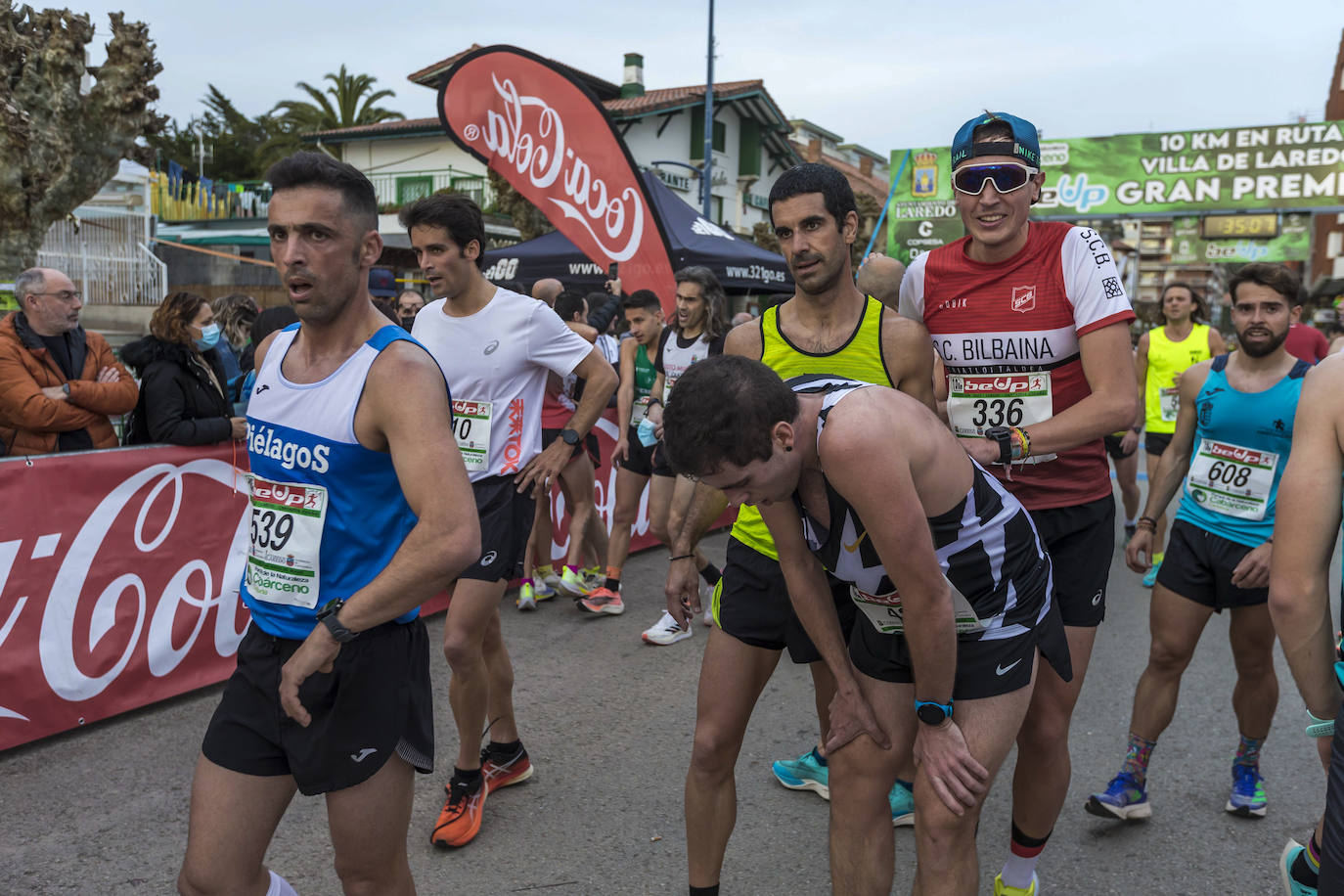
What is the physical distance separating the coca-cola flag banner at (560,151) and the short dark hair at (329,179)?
6432 mm

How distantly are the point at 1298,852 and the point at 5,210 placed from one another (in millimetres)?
15241

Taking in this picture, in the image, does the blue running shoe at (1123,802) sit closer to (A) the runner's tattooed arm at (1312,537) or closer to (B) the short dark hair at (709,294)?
(A) the runner's tattooed arm at (1312,537)

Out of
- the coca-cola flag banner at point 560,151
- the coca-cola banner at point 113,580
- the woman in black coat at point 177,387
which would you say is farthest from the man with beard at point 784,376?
the coca-cola flag banner at point 560,151

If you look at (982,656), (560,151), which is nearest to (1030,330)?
(982,656)

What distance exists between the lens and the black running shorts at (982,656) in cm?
226

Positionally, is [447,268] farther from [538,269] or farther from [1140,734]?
[538,269]

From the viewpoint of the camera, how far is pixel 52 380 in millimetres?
4969

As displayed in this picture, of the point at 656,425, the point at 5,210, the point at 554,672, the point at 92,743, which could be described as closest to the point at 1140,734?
the point at 554,672

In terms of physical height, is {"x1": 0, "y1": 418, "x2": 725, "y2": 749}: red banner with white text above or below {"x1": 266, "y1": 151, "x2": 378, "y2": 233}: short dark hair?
below

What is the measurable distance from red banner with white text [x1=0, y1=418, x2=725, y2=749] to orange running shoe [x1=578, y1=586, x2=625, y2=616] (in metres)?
2.03

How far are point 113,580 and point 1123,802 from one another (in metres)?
4.08

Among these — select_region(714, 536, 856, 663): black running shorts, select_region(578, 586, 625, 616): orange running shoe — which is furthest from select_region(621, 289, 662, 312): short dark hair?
select_region(714, 536, 856, 663): black running shorts

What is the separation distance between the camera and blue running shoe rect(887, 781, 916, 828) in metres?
3.60

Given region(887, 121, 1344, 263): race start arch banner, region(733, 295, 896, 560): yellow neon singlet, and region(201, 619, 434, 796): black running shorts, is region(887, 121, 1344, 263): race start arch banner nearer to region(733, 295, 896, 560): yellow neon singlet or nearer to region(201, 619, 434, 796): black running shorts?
region(733, 295, 896, 560): yellow neon singlet
